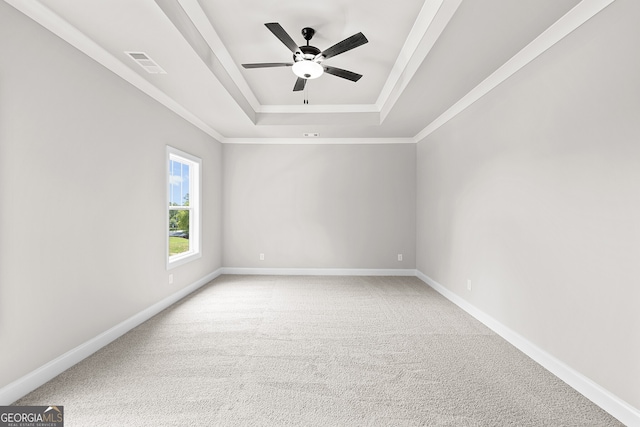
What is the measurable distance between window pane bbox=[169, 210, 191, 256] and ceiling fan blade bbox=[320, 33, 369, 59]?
3104 mm

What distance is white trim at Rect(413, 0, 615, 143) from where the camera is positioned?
2067mm

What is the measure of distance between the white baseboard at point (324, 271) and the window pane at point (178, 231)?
4.25 feet

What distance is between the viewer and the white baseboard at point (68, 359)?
6.48 feet

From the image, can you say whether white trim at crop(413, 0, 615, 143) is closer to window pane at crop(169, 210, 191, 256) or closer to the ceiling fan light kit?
the ceiling fan light kit

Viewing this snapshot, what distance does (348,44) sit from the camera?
255cm

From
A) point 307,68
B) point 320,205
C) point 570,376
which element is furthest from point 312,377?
point 320,205

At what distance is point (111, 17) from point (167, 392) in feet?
8.48

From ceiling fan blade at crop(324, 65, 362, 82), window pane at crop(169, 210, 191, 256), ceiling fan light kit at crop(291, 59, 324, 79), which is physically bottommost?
window pane at crop(169, 210, 191, 256)

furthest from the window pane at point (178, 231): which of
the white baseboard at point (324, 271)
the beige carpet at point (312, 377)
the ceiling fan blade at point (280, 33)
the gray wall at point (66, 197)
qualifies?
the ceiling fan blade at point (280, 33)

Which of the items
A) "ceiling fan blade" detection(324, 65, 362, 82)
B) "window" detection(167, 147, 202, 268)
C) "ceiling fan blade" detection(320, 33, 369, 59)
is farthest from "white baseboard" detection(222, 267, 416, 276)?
"ceiling fan blade" detection(320, 33, 369, 59)

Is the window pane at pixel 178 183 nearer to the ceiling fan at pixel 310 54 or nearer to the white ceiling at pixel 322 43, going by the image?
the white ceiling at pixel 322 43

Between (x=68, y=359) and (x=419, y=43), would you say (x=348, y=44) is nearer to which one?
(x=419, y=43)

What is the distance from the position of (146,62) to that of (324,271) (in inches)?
166

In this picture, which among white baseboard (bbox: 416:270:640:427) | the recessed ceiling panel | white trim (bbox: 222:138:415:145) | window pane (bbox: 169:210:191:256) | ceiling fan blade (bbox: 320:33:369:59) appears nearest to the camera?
white baseboard (bbox: 416:270:640:427)
